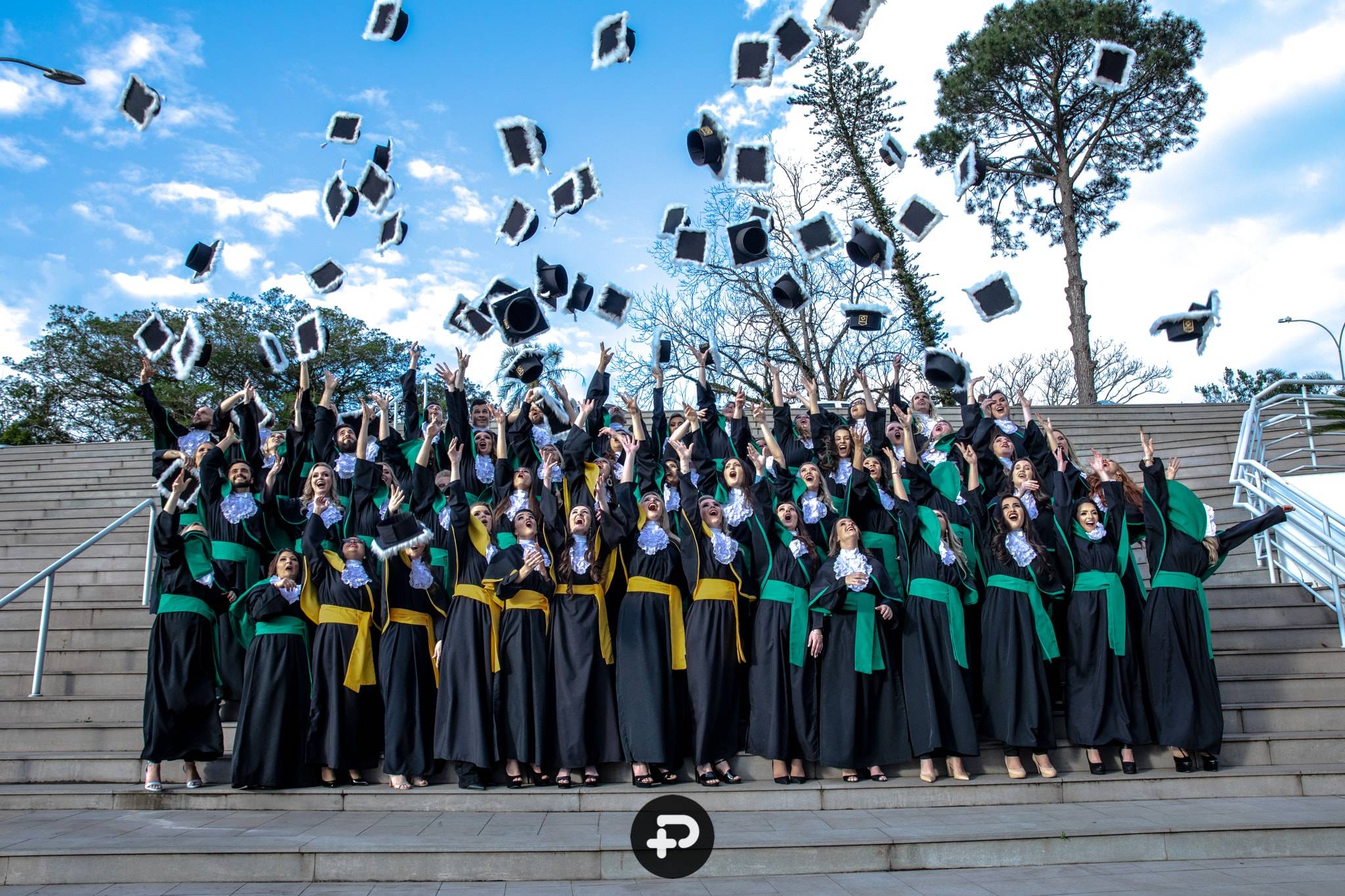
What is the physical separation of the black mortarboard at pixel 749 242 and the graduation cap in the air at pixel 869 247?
4.88 ft

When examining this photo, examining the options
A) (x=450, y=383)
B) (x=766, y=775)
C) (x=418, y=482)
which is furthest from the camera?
(x=450, y=383)

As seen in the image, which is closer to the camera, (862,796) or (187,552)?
(862,796)

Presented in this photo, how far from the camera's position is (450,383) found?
8508 millimetres

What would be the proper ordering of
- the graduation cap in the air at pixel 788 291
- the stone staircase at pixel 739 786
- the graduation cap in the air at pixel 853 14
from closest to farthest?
1. the stone staircase at pixel 739 786
2. the graduation cap in the air at pixel 853 14
3. the graduation cap in the air at pixel 788 291

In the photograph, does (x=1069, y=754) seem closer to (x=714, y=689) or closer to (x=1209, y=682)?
(x=1209, y=682)

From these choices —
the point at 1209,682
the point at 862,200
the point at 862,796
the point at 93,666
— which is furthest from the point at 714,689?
the point at 862,200

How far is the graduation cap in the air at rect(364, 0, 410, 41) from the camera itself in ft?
34.4

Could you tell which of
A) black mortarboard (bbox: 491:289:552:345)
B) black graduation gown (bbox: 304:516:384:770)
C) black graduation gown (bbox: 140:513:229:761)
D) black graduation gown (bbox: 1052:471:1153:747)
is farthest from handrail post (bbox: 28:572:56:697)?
black graduation gown (bbox: 1052:471:1153:747)

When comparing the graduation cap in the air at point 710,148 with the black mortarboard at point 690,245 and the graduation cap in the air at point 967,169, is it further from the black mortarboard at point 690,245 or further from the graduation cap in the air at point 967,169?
the graduation cap in the air at point 967,169

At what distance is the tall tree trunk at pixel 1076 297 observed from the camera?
22.8 metres

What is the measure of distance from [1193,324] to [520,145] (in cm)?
739

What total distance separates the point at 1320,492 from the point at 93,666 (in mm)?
11891

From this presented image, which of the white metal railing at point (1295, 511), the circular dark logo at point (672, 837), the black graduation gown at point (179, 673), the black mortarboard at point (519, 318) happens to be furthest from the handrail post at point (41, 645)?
the white metal railing at point (1295, 511)

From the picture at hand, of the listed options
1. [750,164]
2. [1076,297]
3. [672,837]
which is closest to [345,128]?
[750,164]
